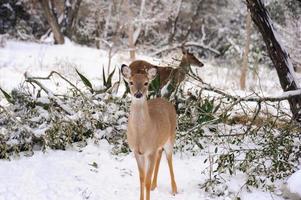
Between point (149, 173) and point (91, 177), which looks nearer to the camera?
point (149, 173)

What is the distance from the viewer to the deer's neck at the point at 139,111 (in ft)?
16.5

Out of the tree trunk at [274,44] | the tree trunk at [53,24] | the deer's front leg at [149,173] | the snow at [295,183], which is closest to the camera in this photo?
the deer's front leg at [149,173]

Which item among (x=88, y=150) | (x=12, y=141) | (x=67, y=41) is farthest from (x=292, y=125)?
(x=67, y=41)

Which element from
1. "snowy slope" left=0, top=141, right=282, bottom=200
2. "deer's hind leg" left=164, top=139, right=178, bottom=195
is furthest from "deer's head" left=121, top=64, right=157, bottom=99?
"snowy slope" left=0, top=141, right=282, bottom=200

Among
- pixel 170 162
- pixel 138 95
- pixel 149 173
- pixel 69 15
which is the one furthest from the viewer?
pixel 69 15

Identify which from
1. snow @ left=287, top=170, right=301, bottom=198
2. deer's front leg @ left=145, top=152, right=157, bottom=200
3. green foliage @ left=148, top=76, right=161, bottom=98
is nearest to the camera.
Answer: deer's front leg @ left=145, top=152, right=157, bottom=200

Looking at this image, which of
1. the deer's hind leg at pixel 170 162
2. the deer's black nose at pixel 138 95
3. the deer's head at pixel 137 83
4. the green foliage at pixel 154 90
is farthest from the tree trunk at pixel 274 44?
the deer's black nose at pixel 138 95

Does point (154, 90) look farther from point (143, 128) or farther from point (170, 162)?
point (143, 128)

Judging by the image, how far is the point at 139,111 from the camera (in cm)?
503

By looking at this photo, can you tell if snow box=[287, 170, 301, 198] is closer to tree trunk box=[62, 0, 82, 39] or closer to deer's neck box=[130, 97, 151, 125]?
deer's neck box=[130, 97, 151, 125]

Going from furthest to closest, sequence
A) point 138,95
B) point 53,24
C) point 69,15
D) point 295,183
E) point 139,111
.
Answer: point 69,15 → point 53,24 → point 295,183 → point 139,111 → point 138,95

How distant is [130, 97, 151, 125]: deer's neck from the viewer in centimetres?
502

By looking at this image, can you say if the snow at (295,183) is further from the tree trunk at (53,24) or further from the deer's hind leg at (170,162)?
the tree trunk at (53,24)

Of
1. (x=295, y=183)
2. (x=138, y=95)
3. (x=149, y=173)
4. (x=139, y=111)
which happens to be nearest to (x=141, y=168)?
(x=149, y=173)
